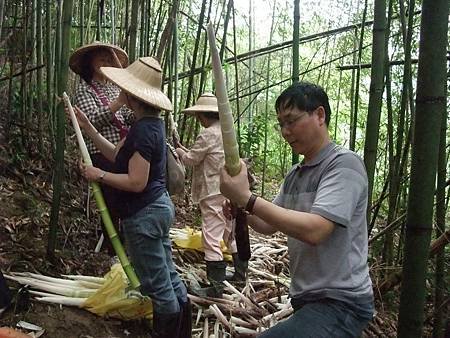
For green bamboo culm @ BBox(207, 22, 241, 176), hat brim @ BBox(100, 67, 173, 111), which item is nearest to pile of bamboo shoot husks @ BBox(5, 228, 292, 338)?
hat brim @ BBox(100, 67, 173, 111)

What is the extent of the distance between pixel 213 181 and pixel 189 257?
0.78 m

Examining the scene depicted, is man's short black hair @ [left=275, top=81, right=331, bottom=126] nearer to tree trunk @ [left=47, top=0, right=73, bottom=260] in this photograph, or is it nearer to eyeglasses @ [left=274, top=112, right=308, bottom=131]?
eyeglasses @ [left=274, top=112, right=308, bottom=131]

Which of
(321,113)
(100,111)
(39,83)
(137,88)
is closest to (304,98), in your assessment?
(321,113)

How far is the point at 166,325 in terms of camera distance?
2457 mm

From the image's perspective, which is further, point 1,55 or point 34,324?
point 1,55

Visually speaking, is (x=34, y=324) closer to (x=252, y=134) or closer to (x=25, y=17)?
(x=25, y=17)

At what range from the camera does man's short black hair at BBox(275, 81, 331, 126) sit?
1579 millimetres

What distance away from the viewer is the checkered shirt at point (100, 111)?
2.82 m

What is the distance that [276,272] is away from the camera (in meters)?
3.94

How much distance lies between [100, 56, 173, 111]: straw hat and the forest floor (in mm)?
1183

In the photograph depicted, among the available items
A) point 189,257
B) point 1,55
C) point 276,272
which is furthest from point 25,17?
point 276,272

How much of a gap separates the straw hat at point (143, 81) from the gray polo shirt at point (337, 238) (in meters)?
0.90

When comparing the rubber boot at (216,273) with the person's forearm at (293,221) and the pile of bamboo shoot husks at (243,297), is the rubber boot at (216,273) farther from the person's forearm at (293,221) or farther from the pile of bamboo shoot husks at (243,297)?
the person's forearm at (293,221)

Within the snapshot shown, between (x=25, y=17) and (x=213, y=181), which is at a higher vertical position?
(x=25, y=17)
